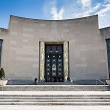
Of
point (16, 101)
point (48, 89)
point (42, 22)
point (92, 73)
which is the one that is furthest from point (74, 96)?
point (42, 22)

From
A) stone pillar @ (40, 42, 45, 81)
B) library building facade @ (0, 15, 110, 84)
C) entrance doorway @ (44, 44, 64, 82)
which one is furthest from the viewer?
entrance doorway @ (44, 44, 64, 82)

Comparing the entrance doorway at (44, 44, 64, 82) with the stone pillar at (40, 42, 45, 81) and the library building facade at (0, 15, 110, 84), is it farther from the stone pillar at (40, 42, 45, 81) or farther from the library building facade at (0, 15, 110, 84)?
the stone pillar at (40, 42, 45, 81)

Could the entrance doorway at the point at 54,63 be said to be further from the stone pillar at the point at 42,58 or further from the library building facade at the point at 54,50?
the stone pillar at the point at 42,58

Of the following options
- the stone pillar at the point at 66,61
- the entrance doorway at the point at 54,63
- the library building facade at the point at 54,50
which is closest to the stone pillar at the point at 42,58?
the library building facade at the point at 54,50

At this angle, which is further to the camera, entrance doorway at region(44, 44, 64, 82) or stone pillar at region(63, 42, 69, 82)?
entrance doorway at region(44, 44, 64, 82)

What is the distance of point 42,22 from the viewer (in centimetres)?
2341

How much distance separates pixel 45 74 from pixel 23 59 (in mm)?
3786

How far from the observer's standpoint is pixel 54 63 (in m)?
23.4

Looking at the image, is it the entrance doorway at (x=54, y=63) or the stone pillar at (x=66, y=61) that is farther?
the entrance doorway at (x=54, y=63)

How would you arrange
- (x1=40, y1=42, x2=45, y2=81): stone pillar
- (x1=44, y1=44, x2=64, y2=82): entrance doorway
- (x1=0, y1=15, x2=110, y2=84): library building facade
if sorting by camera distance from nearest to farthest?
(x1=0, y1=15, x2=110, y2=84): library building facade
(x1=40, y1=42, x2=45, y2=81): stone pillar
(x1=44, y1=44, x2=64, y2=82): entrance doorway

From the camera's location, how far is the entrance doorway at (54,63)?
22827 millimetres

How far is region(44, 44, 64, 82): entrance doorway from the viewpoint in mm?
22827

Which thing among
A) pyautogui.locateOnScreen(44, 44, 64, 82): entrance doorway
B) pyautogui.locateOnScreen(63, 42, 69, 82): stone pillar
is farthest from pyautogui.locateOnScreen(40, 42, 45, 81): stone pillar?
pyautogui.locateOnScreen(63, 42, 69, 82): stone pillar
